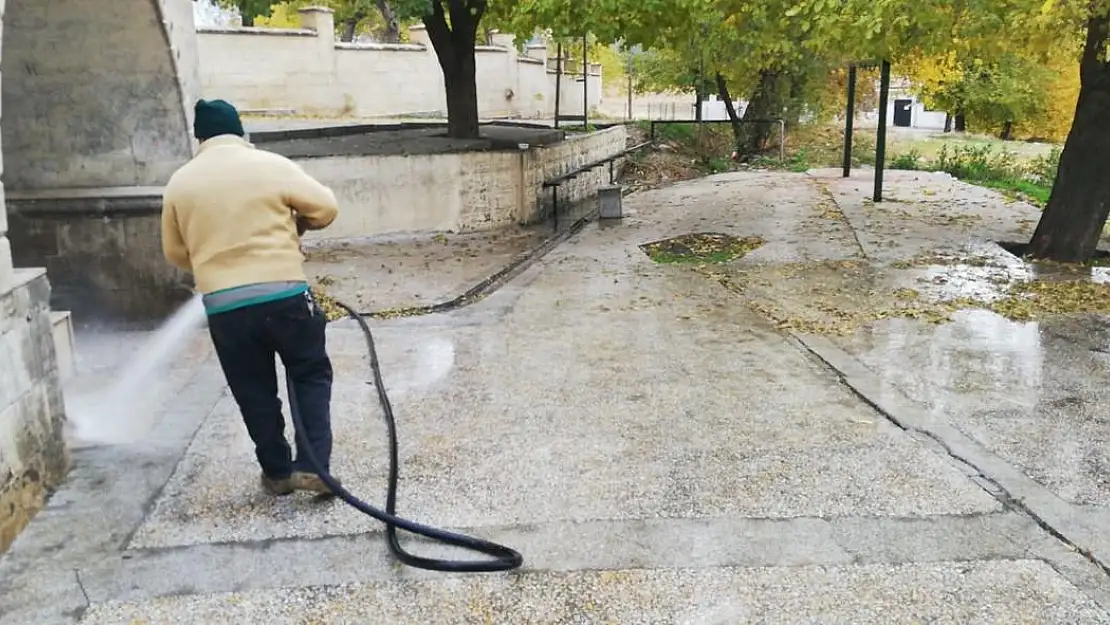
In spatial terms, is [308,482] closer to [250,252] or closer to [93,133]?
[250,252]

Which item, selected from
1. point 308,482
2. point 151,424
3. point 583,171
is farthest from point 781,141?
point 308,482

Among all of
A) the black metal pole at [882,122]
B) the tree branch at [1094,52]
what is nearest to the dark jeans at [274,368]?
A: the tree branch at [1094,52]

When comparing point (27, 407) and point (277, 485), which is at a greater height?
point (27, 407)

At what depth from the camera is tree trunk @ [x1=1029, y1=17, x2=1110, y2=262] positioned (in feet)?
31.5

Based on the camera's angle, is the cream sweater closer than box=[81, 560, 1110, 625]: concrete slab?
No

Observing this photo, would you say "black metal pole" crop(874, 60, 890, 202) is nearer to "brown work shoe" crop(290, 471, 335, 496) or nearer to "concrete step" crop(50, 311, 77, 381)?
"concrete step" crop(50, 311, 77, 381)

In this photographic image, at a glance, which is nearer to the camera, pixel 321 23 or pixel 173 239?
pixel 173 239

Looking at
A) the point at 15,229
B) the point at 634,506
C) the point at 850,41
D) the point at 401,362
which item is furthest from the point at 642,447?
the point at 850,41

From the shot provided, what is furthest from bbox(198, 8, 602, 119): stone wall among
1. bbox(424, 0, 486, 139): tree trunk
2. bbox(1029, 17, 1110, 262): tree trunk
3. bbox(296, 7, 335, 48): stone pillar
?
bbox(1029, 17, 1110, 262): tree trunk

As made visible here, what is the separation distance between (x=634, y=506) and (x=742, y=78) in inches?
838

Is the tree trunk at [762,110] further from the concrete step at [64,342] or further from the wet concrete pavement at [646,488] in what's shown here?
the concrete step at [64,342]

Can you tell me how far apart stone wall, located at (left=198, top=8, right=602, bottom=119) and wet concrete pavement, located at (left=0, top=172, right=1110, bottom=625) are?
22644 millimetres

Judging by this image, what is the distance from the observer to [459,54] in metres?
14.7

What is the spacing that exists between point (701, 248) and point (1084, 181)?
4.20m
